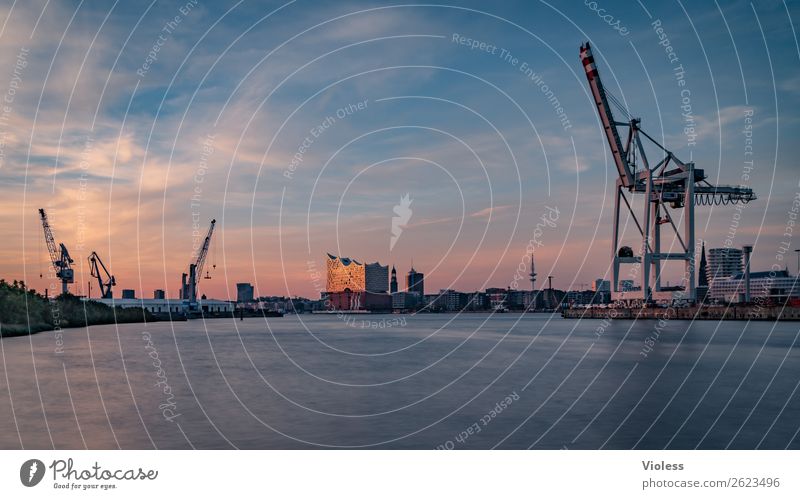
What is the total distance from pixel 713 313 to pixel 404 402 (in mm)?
130642

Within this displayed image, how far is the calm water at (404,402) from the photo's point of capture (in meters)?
21.6

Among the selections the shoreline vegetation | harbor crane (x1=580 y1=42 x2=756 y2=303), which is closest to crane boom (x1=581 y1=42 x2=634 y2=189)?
harbor crane (x1=580 y1=42 x2=756 y2=303)

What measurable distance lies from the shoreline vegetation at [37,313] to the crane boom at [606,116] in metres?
87.5

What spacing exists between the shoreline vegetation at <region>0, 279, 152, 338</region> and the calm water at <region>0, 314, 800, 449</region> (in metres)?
38.0

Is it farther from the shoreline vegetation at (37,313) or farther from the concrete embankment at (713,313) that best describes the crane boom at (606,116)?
the shoreline vegetation at (37,313)

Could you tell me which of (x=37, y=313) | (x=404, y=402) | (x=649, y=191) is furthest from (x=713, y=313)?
(x=37, y=313)

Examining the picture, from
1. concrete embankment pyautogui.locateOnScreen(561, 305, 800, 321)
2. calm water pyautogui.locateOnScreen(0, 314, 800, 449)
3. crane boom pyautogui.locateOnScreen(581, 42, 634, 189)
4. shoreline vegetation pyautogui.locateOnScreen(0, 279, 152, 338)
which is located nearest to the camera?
calm water pyautogui.locateOnScreen(0, 314, 800, 449)

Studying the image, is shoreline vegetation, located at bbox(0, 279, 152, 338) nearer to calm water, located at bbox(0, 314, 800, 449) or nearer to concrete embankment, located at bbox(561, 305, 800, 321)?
calm water, located at bbox(0, 314, 800, 449)

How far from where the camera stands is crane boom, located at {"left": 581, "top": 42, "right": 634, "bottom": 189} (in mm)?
105188

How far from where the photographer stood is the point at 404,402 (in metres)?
29.9

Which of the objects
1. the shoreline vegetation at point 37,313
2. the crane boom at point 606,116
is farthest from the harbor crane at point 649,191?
the shoreline vegetation at point 37,313

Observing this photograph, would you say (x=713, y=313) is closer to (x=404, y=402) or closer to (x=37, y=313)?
(x=404, y=402)

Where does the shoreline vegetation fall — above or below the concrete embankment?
above
